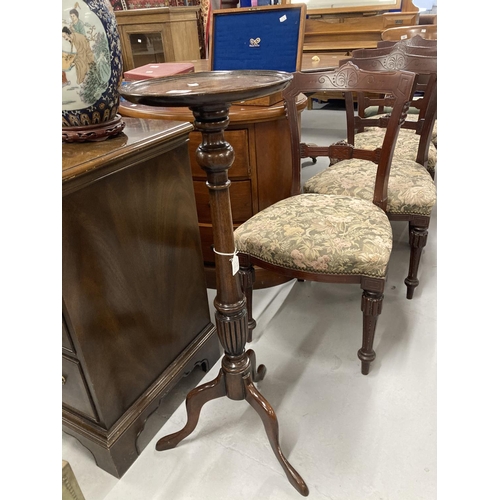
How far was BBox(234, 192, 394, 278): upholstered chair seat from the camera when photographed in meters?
1.30

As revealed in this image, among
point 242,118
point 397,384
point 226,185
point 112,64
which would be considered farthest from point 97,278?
point 397,384

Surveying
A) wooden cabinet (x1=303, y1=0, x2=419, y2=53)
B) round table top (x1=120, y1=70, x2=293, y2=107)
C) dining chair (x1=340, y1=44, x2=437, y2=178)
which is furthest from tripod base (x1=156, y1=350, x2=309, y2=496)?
wooden cabinet (x1=303, y1=0, x2=419, y2=53)

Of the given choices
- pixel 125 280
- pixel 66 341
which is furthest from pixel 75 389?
pixel 125 280

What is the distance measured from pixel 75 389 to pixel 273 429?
1.79ft

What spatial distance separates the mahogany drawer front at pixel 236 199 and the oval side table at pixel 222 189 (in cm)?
76

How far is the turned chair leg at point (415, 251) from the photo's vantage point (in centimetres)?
175

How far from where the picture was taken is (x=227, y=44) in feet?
6.08

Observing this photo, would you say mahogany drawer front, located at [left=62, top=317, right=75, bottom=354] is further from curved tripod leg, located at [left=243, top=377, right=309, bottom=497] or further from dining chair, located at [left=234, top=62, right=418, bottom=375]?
dining chair, located at [left=234, top=62, right=418, bottom=375]

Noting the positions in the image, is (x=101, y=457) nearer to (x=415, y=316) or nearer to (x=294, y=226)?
(x=294, y=226)

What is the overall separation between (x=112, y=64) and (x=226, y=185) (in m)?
0.40

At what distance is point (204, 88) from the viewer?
31.6 inches

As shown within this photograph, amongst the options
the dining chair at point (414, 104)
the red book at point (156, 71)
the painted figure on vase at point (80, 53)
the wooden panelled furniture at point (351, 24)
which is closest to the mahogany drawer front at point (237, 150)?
the red book at point (156, 71)

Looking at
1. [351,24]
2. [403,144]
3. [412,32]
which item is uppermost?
[351,24]

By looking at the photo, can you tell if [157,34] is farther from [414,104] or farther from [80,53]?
[80,53]
